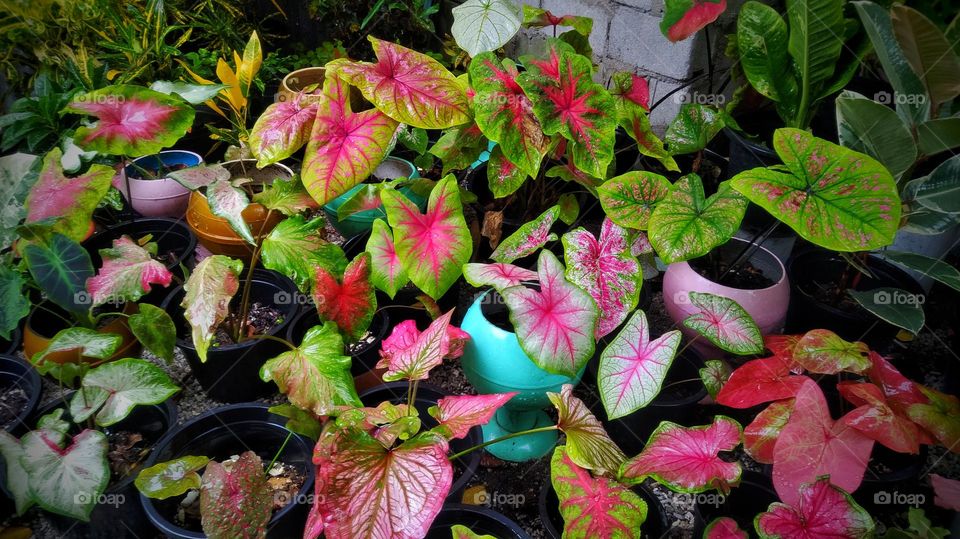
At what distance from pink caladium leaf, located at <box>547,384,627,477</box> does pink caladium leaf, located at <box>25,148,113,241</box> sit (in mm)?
1146

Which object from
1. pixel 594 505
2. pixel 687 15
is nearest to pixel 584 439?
pixel 594 505

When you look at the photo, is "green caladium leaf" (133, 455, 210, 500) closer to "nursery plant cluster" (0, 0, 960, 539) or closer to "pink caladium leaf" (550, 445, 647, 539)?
"nursery plant cluster" (0, 0, 960, 539)

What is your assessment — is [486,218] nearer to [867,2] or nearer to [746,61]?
[746,61]

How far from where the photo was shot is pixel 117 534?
1381mm

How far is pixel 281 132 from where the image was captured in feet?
4.93

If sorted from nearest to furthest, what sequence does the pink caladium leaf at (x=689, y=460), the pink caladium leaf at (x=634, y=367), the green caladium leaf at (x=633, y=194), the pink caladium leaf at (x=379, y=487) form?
the pink caladium leaf at (x=379, y=487) → the pink caladium leaf at (x=689, y=460) → the pink caladium leaf at (x=634, y=367) → the green caladium leaf at (x=633, y=194)

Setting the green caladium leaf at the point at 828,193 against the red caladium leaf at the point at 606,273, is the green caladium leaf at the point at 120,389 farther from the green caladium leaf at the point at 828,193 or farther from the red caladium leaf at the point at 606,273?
the green caladium leaf at the point at 828,193

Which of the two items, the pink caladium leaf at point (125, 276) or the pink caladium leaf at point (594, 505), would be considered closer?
the pink caladium leaf at point (594, 505)

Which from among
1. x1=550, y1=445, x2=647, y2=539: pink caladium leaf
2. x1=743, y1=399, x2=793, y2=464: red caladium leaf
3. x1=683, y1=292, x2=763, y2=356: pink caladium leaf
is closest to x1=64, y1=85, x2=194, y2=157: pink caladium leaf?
x1=550, y1=445, x2=647, y2=539: pink caladium leaf

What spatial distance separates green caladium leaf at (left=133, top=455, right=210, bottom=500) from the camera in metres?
1.17

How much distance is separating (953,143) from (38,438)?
76.6 inches

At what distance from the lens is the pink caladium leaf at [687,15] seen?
162 cm

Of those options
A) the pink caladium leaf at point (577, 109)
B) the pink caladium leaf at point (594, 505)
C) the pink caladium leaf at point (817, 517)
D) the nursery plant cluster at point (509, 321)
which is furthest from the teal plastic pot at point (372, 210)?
the pink caladium leaf at point (817, 517)


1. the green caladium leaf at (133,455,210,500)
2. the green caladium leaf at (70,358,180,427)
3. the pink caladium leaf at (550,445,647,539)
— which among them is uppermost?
the pink caladium leaf at (550,445,647,539)
